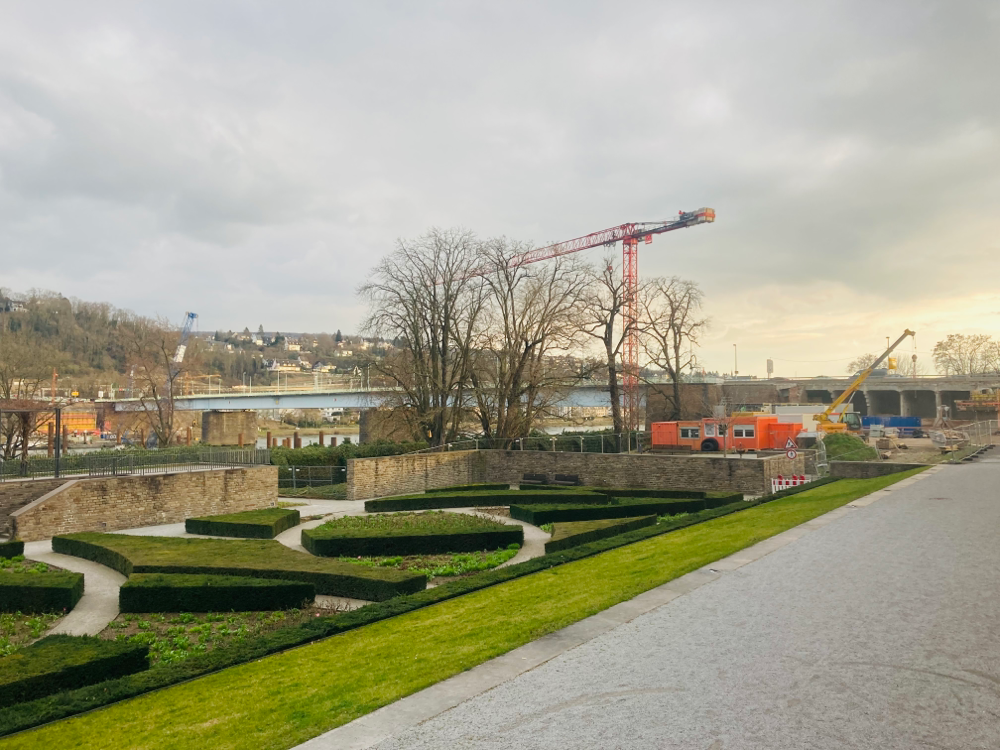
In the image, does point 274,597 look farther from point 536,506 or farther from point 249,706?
point 536,506

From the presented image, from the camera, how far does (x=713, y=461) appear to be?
2959 cm

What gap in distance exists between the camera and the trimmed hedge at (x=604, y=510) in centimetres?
2238

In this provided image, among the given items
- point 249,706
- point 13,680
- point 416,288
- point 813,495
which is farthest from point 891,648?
point 416,288

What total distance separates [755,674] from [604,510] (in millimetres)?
15483

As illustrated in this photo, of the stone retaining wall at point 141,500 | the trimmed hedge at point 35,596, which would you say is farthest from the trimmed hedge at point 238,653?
the stone retaining wall at point 141,500

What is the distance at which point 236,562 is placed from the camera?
49.8ft

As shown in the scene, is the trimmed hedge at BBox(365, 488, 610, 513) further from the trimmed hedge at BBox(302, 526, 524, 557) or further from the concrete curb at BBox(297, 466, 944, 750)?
the concrete curb at BBox(297, 466, 944, 750)

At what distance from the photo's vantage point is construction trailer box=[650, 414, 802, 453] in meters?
39.8

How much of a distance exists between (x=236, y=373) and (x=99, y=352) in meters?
33.6

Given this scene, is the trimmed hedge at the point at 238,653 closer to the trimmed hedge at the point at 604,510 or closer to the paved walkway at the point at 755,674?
the paved walkway at the point at 755,674

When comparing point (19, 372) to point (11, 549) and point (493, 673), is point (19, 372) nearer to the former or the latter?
point (11, 549)

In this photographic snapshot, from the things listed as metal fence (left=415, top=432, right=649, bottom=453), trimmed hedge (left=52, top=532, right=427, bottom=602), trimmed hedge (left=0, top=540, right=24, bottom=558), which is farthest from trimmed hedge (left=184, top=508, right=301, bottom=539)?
metal fence (left=415, top=432, right=649, bottom=453)

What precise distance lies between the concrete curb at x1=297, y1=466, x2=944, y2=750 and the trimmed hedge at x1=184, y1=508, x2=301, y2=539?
14129 millimetres

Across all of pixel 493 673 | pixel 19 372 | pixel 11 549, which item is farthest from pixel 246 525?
pixel 19 372
